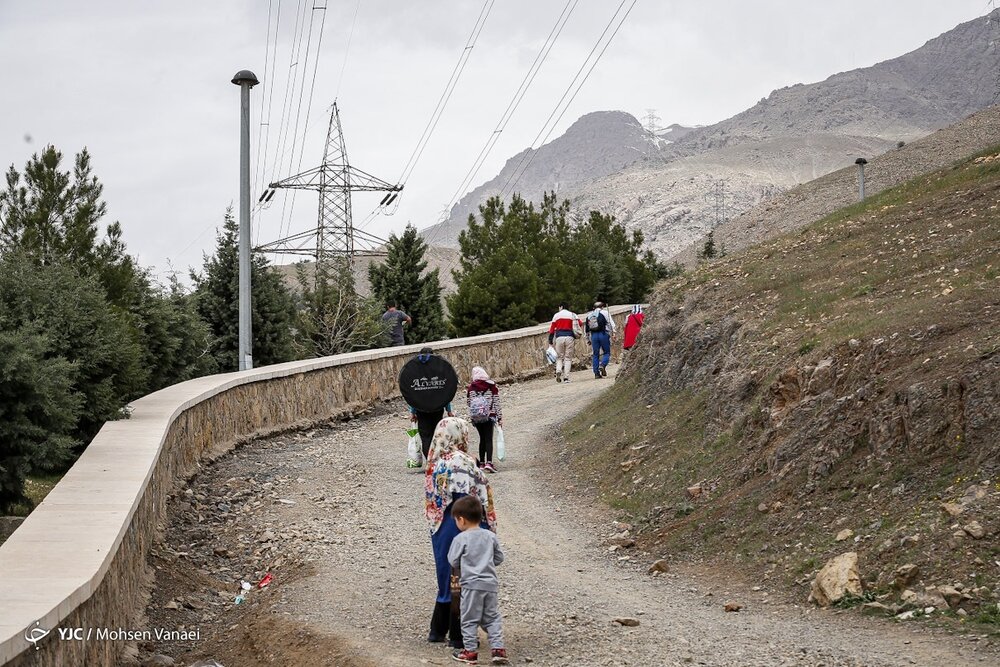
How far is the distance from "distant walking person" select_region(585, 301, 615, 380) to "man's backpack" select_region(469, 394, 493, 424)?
1115 centimetres

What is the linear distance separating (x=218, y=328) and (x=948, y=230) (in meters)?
20.1

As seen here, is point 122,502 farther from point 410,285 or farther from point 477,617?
point 410,285

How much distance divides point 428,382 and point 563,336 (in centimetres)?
1305

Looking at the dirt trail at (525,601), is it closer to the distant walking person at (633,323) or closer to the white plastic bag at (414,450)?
the white plastic bag at (414,450)

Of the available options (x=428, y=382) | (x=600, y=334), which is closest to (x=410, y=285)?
(x=600, y=334)

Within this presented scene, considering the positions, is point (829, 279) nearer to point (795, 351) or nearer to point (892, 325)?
point (795, 351)

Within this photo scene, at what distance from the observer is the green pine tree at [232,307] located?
99.1 feet

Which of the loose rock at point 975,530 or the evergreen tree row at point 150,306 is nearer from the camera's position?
the loose rock at point 975,530

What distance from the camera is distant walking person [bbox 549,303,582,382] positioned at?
26.8 m

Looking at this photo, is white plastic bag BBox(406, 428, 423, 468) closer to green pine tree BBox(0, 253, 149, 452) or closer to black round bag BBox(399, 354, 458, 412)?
black round bag BBox(399, 354, 458, 412)

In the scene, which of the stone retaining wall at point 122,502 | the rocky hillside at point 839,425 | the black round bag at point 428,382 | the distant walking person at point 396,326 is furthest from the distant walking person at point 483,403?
the distant walking person at point 396,326

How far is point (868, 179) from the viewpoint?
10250 centimetres

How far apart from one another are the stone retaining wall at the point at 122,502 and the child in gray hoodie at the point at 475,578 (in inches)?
90.6

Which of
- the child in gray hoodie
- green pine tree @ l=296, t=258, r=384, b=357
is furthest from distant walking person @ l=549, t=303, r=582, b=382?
the child in gray hoodie
